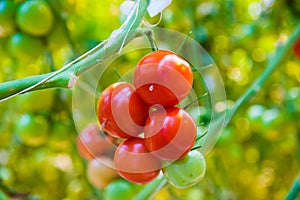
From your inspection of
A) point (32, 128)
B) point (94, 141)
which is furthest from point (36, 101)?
point (94, 141)

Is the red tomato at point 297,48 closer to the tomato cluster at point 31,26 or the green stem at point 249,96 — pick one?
the green stem at point 249,96

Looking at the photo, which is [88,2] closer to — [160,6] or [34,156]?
[34,156]

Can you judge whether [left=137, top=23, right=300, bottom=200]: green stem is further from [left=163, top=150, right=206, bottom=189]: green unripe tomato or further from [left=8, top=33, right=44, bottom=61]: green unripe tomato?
[left=8, top=33, right=44, bottom=61]: green unripe tomato

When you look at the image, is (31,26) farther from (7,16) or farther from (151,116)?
(151,116)

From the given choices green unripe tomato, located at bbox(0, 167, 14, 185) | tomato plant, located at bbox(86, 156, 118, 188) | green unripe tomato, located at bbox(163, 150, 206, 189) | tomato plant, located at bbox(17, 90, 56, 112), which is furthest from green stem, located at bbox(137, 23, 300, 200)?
green unripe tomato, located at bbox(0, 167, 14, 185)

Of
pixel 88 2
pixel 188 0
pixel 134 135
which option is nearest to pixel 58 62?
pixel 88 2
